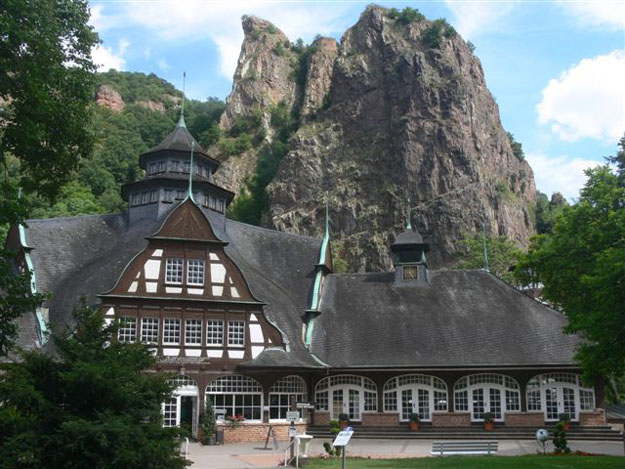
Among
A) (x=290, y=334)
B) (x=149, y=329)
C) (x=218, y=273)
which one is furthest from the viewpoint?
(x=290, y=334)

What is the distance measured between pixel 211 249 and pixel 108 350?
17.2m

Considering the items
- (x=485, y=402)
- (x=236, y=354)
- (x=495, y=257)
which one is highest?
(x=495, y=257)

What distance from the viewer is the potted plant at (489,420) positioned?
1135 inches

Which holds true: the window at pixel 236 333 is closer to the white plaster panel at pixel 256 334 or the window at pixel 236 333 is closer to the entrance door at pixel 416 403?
the white plaster panel at pixel 256 334

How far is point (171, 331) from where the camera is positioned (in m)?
28.4

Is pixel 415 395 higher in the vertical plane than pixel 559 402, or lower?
higher

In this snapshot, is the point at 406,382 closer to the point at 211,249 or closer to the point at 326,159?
the point at 211,249

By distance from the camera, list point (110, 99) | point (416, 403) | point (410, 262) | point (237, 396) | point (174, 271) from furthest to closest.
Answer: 1. point (110, 99)
2. point (410, 262)
3. point (416, 403)
4. point (174, 271)
5. point (237, 396)

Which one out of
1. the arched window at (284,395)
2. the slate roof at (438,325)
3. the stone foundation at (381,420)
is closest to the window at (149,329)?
the arched window at (284,395)

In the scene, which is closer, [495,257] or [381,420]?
[381,420]

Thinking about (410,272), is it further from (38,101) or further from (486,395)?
(38,101)

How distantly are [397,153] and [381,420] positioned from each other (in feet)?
194

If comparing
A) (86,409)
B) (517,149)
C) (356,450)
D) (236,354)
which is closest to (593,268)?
(356,450)

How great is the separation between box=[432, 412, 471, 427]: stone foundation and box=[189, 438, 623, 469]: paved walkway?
227cm
